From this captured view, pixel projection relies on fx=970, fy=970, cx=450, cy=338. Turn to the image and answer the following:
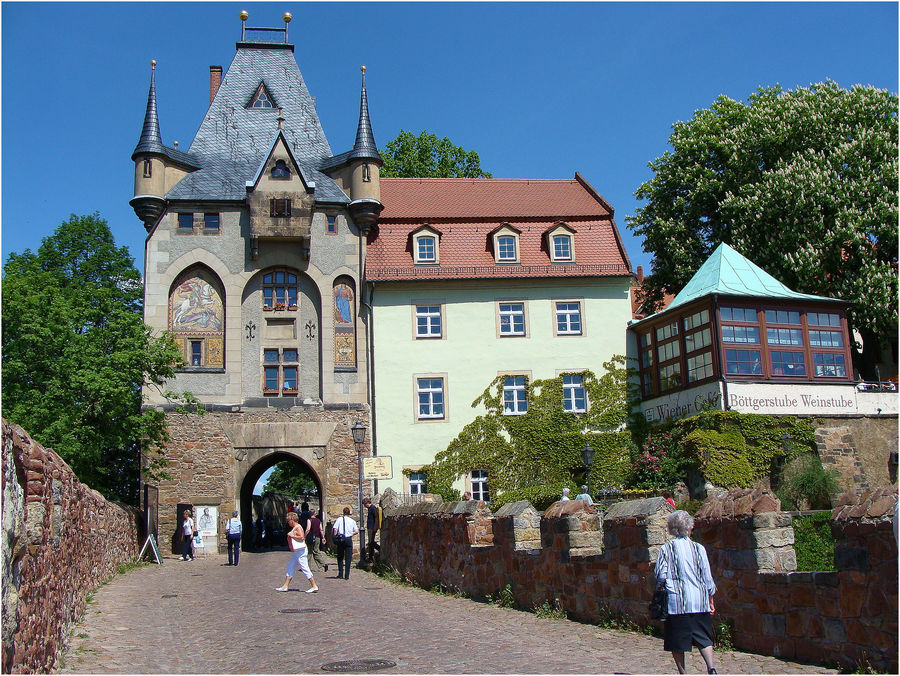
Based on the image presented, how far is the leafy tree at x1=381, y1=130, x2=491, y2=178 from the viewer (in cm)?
4484

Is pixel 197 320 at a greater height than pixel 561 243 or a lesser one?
lesser

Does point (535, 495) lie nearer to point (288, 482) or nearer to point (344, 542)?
point (344, 542)

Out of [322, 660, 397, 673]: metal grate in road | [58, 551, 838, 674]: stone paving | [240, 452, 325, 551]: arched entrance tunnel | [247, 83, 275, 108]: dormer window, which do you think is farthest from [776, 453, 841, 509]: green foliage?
[247, 83, 275, 108]: dormer window

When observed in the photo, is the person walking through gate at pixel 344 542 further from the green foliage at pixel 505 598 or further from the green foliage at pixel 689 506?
the green foliage at pixel 689 506

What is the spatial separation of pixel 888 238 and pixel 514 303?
41.6 feet

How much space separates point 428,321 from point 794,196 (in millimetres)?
13147

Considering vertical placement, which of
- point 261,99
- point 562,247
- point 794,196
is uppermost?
point 261,99

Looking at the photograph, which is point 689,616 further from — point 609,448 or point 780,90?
point 780,90

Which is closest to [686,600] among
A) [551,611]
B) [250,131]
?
[551,611]

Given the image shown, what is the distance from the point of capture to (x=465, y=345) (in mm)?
33219

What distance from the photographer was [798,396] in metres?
28.9

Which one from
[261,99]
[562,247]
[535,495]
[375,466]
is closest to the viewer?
[375,466]

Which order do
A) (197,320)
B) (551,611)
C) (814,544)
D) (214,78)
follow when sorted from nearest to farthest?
(551,611) → (814,544) → (197,320) → (214,78)

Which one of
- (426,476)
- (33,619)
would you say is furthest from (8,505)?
(426,476)
